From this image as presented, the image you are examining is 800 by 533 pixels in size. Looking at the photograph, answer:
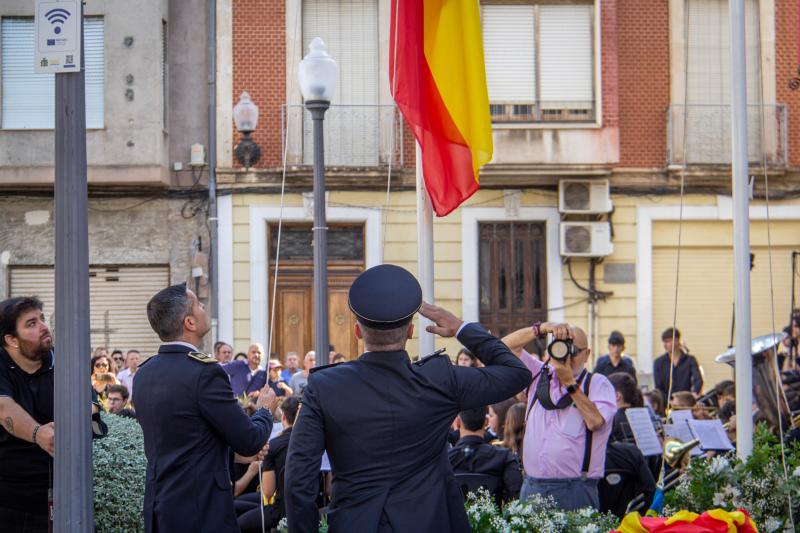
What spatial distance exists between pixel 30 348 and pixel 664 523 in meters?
3.46

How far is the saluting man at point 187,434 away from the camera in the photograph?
16.4 ft

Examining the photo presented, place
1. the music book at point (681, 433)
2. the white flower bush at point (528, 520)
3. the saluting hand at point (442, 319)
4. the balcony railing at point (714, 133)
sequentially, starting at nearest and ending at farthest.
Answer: the saluting hand at point (442, 319) → the white flower bush at point (528, 520) → the music book at point (681, 433) → the balcony railing at point (714, 133)

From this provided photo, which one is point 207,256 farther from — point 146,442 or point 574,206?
point 146,442

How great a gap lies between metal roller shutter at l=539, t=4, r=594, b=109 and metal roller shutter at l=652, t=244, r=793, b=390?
10.3 ft

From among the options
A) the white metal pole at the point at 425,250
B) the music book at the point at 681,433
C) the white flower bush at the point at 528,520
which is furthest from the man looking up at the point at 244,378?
the white flower bush at the point at 528,520

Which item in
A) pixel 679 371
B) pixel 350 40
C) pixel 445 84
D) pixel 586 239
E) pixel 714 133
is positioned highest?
pixel 350 40

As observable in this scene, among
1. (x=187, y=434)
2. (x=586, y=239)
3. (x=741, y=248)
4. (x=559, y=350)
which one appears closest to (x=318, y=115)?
(x=741, y=248)

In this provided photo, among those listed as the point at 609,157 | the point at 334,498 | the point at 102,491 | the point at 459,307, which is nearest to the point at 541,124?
the point at 609,157

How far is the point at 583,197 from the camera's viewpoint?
1998 cm

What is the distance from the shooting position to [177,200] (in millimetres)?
20047

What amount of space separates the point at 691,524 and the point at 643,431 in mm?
5241

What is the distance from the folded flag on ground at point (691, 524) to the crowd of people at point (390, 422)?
102 cm

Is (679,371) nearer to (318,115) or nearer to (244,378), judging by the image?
(244,378)

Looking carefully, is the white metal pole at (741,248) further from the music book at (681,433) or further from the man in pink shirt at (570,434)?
the man in pink shirt at (570,434)
